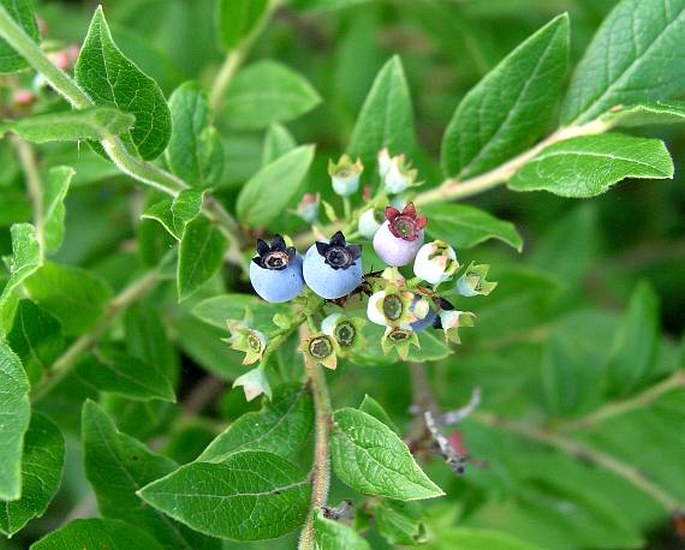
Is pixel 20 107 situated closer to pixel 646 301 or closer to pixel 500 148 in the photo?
pixel 500 148

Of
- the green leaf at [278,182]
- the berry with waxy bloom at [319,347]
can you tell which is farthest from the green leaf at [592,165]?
the berry with waxy bloom at [319,347]

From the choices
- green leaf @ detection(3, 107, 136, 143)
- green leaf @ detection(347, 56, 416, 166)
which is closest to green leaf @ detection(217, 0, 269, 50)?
green leaf @ detection(347, 56, 416, 166)

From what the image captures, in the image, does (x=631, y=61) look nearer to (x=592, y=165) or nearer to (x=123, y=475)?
(x=592, y=165)

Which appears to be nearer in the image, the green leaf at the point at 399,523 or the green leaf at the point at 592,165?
the green leaf at the point at 592,165

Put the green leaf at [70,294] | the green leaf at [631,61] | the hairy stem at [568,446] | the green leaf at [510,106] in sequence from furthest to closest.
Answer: the hairy stem at [568,446] < the green leaf at [70,294] < the green leaf at [510,106] < the green leaf at [631,61]

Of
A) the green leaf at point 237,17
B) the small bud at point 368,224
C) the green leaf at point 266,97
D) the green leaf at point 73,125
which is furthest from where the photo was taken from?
the green leaf at point 266,97

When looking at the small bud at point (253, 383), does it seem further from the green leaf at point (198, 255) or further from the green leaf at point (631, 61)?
the green leaf at point (631, 61)

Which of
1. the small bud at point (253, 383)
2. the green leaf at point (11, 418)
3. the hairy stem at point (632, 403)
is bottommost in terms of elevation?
the hairy stem at point (632, 403)

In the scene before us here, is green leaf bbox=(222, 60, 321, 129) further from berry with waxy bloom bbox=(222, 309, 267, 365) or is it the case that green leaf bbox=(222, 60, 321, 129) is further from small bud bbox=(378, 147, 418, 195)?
berry with waxy bloom bbox=(222, 309, 267, 365)
